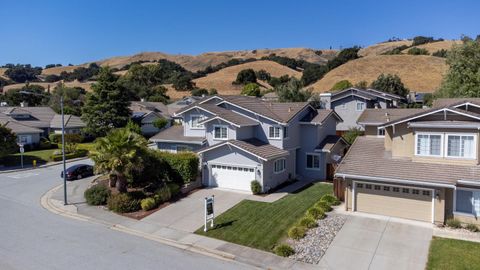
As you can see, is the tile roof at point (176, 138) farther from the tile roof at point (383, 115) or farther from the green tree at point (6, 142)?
the green tree at point (6, 142)

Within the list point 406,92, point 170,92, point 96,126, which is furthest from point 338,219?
point 170,92

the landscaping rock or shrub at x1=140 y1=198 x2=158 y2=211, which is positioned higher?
shrub at x1=140 y1=198 x2=158 y2=211

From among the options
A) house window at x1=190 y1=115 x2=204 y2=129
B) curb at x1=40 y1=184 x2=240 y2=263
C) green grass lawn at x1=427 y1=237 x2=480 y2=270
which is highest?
house window at x1=190 y1=115 x2=204 y2=129

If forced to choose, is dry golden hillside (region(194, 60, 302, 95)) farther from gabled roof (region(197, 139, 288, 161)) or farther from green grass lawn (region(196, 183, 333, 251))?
green grass lawn (region(196, 183, 333, 251))

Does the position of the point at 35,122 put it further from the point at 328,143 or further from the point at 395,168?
the point at 395,168

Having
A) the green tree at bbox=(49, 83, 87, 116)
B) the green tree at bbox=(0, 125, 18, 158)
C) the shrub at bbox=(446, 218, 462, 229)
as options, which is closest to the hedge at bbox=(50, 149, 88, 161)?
the green tree at bbox=(0, 125, 18, 158)

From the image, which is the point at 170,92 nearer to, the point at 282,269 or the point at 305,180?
the point at 305,180

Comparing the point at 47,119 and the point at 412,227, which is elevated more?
the point at 47,119

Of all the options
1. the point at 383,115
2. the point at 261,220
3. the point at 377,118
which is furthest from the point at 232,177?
the point at 383,115
